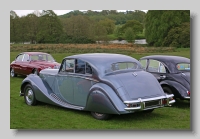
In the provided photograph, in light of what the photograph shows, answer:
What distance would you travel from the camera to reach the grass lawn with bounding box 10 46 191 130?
7.76 meters

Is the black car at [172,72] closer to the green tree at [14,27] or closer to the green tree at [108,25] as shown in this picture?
the green tree at [108,25]

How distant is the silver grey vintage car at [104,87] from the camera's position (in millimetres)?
7473

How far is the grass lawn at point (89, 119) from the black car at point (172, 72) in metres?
0.41

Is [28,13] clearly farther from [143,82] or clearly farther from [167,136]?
[167,136]

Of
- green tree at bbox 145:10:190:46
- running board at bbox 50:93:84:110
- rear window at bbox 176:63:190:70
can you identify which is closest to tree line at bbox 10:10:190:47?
green tree at bbox 145:10:190:46

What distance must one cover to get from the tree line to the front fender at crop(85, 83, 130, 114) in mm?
1889

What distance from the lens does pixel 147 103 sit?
756 cm

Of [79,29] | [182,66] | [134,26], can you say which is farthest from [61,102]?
[182,66]

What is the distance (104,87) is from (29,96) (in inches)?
110

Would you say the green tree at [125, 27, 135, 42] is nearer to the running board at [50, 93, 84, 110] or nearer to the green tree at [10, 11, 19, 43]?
the running board at [50, 93, 84, 110]

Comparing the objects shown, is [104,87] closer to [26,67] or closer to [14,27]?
[14,27]

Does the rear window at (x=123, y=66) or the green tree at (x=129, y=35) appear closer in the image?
the rear window at (x=123, y=66)

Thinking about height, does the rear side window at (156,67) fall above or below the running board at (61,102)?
above

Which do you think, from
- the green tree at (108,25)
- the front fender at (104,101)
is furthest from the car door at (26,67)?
the front fender at (104,101)
